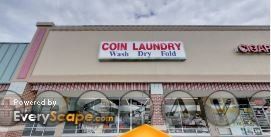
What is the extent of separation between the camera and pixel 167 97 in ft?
37.6

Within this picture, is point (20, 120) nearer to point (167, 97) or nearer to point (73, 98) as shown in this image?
point (73, 98)

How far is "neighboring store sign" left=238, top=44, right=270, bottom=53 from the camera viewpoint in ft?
40.8

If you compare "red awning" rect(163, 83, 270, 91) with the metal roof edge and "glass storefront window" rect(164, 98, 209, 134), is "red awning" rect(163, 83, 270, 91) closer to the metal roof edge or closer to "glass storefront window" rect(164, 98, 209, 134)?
"glass storefront window" rect(164, 98, 209, 134)

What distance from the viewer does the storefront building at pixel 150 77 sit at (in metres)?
11.2

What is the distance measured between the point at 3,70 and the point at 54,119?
3982 millimetres

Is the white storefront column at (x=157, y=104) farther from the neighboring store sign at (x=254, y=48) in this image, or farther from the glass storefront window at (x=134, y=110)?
the neighboring store sign at (x=254, y=48)

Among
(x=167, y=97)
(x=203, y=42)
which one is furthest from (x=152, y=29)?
(x=167, y=97)

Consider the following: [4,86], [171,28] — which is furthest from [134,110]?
[4,86]

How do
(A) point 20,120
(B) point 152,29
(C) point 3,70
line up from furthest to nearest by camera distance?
(B) point 152,29 → (C) point 3,70 → (A) point 20,120

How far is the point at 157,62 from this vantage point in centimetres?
1209

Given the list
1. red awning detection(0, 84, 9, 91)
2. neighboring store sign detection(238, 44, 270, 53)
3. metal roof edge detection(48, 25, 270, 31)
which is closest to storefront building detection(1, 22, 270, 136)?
neighboring store sign detection(238, 44, 270, 53)

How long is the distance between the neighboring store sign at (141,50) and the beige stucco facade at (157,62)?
29 centimetres

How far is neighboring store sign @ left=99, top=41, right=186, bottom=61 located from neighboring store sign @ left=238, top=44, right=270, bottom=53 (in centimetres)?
310

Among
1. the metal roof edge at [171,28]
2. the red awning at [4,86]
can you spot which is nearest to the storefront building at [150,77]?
the metal roof edge at [171,28]
